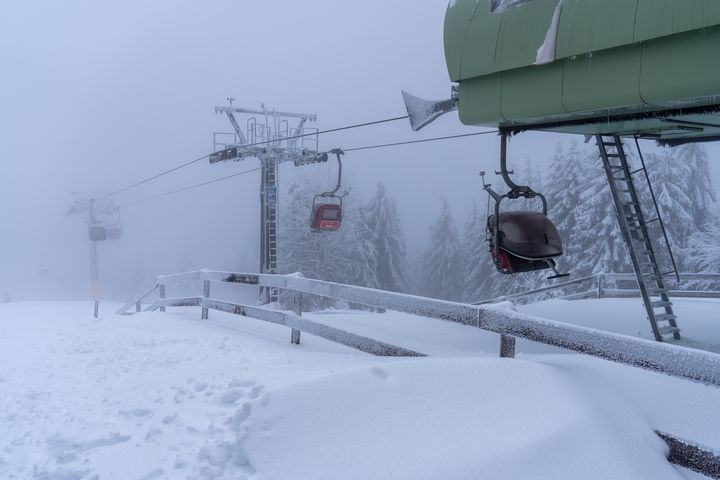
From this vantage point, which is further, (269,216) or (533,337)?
(269,216)

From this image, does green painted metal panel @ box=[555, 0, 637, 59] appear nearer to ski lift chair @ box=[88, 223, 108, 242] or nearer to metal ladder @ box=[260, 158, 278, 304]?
metal ladder @ box=[260, 158, 278, 304]

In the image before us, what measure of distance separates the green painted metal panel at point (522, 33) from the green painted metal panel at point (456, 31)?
0.55 m

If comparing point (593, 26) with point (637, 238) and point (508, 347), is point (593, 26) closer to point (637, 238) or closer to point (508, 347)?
point (508, 347)

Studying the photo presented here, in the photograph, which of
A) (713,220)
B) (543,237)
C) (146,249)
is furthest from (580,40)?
(146,249)

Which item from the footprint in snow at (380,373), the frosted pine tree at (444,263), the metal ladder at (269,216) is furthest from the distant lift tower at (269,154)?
the frosted pine tree at (444,263)

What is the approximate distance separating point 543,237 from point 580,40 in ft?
7.22

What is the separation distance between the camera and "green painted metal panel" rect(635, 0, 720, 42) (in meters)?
5.04

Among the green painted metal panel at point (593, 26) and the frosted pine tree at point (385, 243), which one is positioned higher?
the green painted metal panel at point (593, 26)

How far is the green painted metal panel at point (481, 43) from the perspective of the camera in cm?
684

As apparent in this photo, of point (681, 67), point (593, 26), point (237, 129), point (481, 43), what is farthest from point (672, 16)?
point (237, 129)

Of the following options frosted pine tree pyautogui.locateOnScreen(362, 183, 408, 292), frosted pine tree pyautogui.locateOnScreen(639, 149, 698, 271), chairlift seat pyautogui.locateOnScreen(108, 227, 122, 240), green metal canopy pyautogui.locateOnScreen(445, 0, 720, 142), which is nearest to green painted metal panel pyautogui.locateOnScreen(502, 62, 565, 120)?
green metal canopy pyautogui.locateOnScreen(445, 0, 720, 142)

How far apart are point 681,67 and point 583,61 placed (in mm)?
1047

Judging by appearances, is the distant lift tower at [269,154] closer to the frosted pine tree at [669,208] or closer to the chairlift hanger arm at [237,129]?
the chairlift hanger arm at [237,129]

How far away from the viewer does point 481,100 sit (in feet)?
24.0
